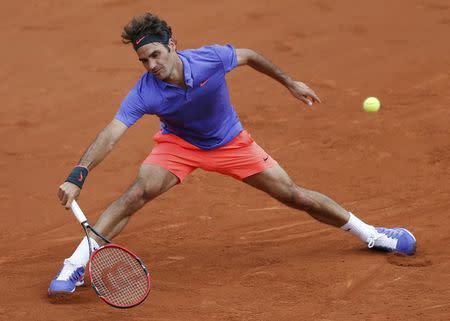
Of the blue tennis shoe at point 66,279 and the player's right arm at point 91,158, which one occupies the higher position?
the player's right arm at point 91,158

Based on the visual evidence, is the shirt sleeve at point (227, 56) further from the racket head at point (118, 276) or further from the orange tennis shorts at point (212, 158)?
the racket head at point (118, 276)

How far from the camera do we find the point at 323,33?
471 inches

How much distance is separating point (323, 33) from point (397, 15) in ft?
3.17

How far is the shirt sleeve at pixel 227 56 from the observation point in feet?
24.3

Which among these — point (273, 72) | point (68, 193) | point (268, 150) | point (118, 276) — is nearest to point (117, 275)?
point (118, 276)

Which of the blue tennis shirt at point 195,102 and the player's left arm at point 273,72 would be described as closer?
the blue tennis shirt at point 195,102

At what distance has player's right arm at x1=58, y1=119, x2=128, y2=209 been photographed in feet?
21.8

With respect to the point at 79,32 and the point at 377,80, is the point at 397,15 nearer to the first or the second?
the point at 377,80

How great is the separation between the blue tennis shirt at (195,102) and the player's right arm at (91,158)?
118 mm

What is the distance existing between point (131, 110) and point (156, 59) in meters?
0.37

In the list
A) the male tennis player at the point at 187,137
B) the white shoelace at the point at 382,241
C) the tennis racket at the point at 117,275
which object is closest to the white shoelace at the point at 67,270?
the male tennis player at the point at 187,137

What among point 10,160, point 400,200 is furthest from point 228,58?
point 10,160

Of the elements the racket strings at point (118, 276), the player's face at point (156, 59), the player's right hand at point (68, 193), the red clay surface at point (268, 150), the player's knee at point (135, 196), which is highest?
the player's face at point (156, 59)

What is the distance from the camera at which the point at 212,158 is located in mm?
7602
